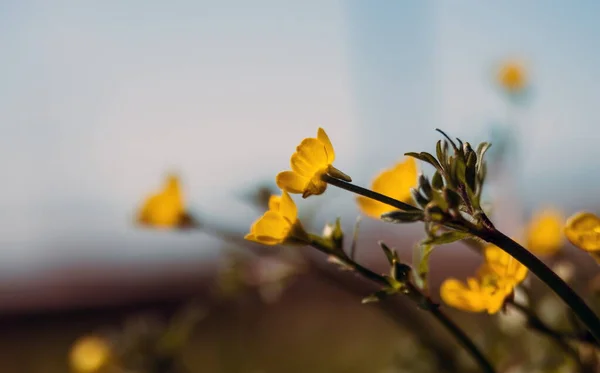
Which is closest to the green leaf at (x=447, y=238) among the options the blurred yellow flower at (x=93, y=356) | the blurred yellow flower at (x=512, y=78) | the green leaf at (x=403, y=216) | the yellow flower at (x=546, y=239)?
the green leaf at (x=403, y=216)

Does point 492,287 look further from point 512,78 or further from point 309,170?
point 512,78

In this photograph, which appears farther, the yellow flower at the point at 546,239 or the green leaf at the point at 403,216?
the yellow flower at the point at 546,239

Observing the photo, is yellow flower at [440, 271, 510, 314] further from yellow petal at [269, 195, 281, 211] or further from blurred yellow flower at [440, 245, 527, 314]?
yellow petal at [269, 195, 281, 211]

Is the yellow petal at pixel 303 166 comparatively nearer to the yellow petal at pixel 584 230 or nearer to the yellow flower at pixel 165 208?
the yellow petal at pixel 584 230

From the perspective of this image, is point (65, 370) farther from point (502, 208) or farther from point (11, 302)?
point (11, 302)

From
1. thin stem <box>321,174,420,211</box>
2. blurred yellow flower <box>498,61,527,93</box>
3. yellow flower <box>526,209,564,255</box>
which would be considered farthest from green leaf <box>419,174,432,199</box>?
blurred yellow flower <box>498,61,527,93</box>
